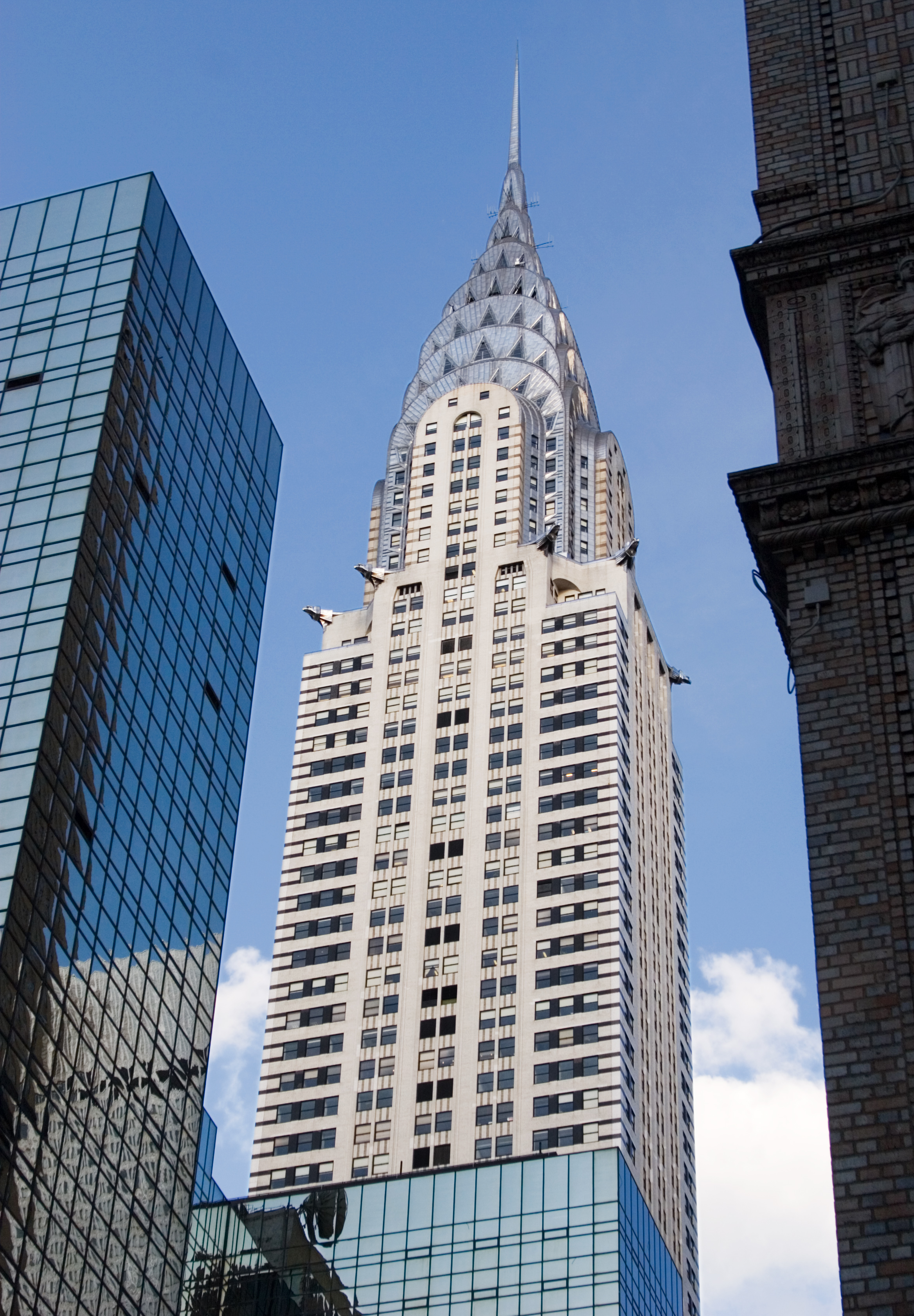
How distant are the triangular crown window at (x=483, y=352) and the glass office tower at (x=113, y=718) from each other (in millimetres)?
77215

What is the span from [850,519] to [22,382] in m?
50.7

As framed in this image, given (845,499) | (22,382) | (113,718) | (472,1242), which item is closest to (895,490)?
(845,499)

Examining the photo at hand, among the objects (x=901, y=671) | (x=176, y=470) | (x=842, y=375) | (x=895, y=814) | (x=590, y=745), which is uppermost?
(x=590, y=745)

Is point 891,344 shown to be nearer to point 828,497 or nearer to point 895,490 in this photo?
point 895,490

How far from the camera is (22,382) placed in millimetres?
86812

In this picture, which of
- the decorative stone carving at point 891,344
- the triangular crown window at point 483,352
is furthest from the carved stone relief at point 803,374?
the triangular crown window at point 483,352

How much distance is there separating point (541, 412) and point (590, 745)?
3636cm

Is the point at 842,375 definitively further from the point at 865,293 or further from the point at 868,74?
the point at 868,74

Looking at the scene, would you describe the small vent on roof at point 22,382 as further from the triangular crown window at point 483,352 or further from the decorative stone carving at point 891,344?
the triangular crown window at point 483,352

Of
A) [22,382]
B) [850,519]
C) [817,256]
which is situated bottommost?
[850,519]

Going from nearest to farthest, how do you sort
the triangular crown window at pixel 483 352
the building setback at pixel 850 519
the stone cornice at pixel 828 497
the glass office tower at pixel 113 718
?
the building setback at pixel 850 519
the stone cornice at pixel 828 497
the glass office tower at pixel 113 718
the triangular crown window at pixel 483 352

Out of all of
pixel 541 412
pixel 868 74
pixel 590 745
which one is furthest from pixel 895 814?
pixel 541 412

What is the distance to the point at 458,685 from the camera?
5935 inches

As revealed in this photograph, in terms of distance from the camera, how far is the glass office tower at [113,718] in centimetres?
7019
